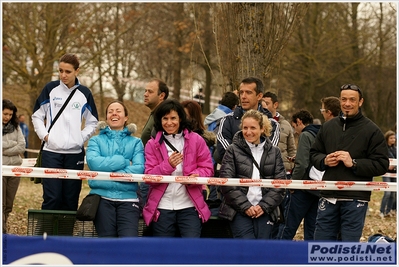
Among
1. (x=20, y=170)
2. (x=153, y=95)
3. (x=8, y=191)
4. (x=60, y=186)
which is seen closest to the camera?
(x=20, y=170)

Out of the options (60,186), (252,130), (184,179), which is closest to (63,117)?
(60,186)

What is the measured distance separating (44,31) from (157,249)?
1906 cm

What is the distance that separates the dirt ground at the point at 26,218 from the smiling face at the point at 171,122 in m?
4.58

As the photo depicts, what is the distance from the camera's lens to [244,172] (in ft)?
23.3

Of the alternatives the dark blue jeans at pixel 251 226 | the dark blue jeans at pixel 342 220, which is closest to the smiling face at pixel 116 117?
the dark blue jeans at pixel 251 226

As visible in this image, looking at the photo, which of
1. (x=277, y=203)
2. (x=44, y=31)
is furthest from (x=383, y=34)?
(x=277, y=203)

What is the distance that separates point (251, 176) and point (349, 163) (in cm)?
98

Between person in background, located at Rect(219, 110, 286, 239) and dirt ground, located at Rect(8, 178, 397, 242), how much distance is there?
181 inches

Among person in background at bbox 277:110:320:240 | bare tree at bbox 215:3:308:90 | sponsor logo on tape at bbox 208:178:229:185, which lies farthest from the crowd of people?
bare tree at bbox 215:3:308:90

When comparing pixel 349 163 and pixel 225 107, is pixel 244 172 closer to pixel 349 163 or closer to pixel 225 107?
pixel 349 163

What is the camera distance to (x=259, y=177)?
7.12m

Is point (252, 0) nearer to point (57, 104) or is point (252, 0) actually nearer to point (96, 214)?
point (57, 104)

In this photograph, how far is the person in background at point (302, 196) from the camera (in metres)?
8.68

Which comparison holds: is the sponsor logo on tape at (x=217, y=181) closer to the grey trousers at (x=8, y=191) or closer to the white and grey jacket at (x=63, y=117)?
the white and grey jacket at (x=63, y=117)
